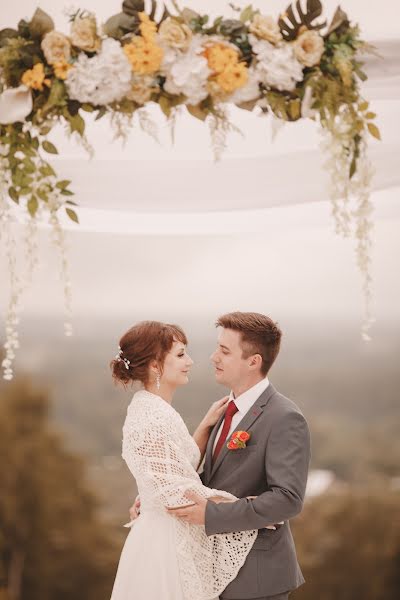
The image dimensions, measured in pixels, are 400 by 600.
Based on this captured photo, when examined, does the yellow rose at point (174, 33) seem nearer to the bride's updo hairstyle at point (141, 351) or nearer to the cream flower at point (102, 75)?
the cream flower at point (102, 75)

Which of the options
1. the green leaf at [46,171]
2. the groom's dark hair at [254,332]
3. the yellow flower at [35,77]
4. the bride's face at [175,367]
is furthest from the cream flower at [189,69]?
the bride's face at [175,367]

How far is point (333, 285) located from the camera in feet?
14.1

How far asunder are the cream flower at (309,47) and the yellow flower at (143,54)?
452mm

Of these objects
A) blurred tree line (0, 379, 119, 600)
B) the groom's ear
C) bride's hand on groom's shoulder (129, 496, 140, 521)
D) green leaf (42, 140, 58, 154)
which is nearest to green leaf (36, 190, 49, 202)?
green leaf (42, 140, 58, 154)

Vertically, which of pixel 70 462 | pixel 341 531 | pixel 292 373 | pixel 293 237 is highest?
pixel 293 237

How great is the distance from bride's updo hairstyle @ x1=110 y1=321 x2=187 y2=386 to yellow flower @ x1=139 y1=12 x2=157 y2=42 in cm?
108

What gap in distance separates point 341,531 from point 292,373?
84 centimetres

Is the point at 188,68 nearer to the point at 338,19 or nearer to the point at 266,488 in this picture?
the point at 338,19

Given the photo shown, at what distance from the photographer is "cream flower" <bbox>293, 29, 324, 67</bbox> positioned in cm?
273

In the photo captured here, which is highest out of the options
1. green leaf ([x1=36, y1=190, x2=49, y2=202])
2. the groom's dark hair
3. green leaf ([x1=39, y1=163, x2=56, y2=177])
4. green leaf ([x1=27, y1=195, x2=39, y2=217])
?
green leaf ([x1=39, y1=163, x2=56, y2=177])

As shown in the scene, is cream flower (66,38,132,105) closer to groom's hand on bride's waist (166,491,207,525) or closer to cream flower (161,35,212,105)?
cream flower (161,35,212,105)

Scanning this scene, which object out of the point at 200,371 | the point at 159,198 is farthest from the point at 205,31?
the point at 200,371

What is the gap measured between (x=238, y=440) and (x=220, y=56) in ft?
4.37

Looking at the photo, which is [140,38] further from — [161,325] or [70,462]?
[70,462]
